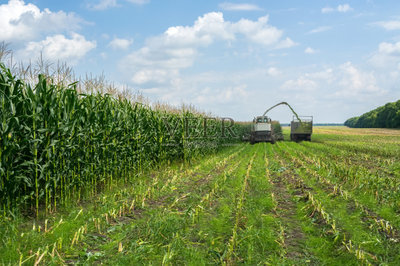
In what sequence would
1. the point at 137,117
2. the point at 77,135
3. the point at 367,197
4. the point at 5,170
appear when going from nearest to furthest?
the point at 5,170
the point at 77,135
the point at 367,197
the point at 137,117

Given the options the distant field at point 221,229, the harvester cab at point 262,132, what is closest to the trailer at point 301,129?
the harvester cab at point 262,132

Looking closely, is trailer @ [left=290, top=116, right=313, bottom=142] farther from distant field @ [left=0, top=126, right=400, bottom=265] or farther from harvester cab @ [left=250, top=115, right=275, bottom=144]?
distant field @ [left=0, top=126, right=400, bottom=265]

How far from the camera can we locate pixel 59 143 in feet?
23.2

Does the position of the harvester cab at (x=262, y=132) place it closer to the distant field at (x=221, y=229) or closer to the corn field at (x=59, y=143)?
the corn field at (x=59, y=143)

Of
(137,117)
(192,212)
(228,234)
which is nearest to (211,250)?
(228,234)

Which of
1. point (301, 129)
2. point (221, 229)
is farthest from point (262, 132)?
point (221, 229)

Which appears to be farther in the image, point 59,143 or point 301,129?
point 301,129

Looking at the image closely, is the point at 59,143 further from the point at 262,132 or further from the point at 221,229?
the point at 262,132

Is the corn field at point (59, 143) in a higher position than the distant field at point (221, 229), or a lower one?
higher

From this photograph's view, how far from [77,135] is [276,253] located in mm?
5357

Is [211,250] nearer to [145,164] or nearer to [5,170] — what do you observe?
[5,170]

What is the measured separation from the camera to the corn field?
6.27m

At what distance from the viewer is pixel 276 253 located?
501 centimetres

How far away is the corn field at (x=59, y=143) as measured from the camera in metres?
6.27
